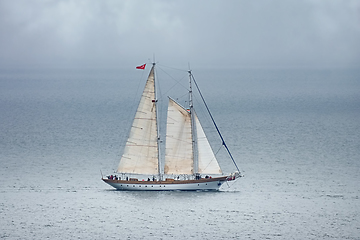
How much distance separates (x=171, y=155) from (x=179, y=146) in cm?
178

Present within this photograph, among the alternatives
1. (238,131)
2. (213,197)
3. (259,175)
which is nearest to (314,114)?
(238,131)

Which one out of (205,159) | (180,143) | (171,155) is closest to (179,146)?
(180,143)

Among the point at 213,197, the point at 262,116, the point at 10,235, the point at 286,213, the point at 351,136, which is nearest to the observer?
the point at 10,235

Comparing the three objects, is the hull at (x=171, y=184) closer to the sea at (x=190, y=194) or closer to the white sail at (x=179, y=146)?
the sea at (x=190, y=194)

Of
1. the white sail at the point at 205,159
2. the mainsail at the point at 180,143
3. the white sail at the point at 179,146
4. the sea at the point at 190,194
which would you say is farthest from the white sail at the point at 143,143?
the white sail at the point at 205,159

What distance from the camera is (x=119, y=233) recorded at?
90.7 meters

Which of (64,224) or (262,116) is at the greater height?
(262,116)

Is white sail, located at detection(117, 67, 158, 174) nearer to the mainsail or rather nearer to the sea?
the mainsail

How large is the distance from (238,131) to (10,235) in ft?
256

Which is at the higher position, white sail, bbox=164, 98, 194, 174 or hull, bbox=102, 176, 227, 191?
white sail, bbox=164, 98, 194, 174

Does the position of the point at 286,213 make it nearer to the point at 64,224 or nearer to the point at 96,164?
the point at 64,224

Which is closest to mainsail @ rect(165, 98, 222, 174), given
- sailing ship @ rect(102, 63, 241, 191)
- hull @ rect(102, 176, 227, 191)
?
sailing ship @ rect(102, 63, 241, 191)

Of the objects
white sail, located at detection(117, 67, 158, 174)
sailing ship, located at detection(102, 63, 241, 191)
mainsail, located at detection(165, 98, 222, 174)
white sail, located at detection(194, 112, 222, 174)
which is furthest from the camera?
mainsail, located at detection(165, 98, 222, 174)

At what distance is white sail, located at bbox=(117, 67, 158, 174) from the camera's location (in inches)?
4281
